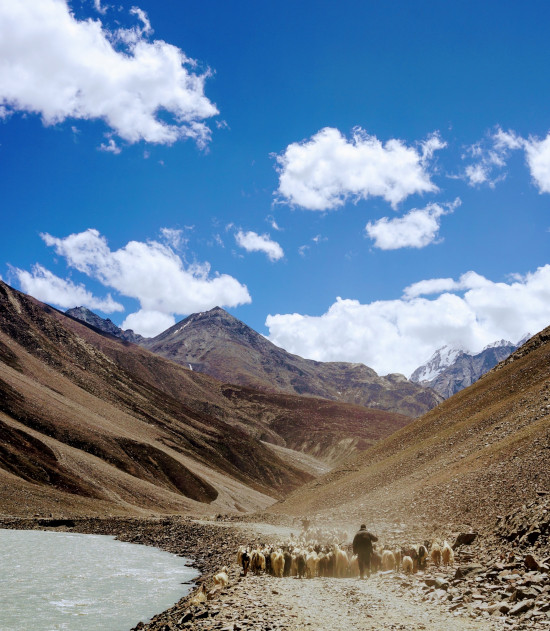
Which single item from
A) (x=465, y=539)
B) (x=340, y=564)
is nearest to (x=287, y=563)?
(x=340, y=564)

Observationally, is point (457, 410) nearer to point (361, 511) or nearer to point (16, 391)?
point (361, 511)

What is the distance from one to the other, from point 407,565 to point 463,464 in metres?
22.4

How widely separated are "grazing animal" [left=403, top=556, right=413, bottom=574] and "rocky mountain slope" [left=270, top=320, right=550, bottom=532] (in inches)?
255

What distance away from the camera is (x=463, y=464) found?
39000 millimetres

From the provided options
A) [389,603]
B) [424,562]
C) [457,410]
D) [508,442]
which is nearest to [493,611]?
[389,603]

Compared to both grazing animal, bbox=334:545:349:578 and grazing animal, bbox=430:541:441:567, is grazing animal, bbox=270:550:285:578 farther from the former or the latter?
grazing animal, bbox=430:541:441:567

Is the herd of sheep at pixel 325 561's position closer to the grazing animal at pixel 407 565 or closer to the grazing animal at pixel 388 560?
the grazing animal at pixel 388 560

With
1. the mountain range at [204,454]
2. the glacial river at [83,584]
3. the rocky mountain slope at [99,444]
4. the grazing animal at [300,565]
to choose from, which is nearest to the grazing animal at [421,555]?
the grazing animal at [300,565]

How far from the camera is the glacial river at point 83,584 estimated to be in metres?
16.9

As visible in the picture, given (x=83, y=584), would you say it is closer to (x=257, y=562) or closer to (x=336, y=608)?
(x=257, y=562)

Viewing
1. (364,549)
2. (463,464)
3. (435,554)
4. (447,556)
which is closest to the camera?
(447,556)

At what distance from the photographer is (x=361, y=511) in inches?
1602

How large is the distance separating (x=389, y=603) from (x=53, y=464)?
200 feet

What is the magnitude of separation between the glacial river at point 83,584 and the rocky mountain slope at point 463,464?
1420 cm
